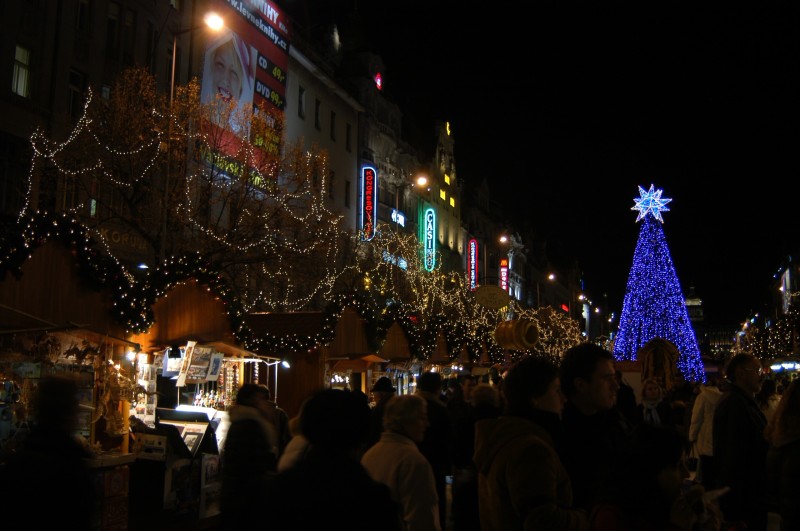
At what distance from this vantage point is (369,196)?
1956 inches

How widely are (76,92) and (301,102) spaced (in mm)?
17643

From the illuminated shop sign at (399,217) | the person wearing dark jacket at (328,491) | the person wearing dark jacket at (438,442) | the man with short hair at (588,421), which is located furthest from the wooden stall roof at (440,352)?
the illuminated shop sign at (399,217)

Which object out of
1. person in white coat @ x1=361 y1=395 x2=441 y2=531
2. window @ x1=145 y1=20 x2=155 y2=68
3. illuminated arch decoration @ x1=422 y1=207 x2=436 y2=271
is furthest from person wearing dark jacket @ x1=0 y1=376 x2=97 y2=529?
illuminated arch decoration @ x1=422 y1=207 x2=436 y2=271

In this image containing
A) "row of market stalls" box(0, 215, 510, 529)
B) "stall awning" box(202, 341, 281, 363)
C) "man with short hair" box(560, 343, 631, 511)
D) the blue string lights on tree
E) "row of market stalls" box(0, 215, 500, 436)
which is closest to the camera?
"man with short hair" box(560, 343, 631, 511)

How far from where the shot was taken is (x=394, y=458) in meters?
5.45

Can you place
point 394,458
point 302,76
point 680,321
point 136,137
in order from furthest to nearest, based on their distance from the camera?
1. point 680,321
2. point 302,76
3. point 136,137
4. point 394,458

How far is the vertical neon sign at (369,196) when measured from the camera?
4850cm

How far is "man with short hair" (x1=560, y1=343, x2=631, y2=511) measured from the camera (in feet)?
14.9

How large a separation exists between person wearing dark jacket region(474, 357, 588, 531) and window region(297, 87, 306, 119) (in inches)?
1574

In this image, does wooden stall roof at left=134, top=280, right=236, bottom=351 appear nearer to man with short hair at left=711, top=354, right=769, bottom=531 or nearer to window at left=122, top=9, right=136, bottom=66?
A: man with short hair at left=711, top=354, right=769, bottom=531

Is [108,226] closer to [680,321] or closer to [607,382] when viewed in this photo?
[607,382]

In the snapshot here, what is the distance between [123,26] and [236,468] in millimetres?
26218

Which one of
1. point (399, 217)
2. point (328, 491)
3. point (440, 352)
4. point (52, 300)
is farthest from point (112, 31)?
point (399, 217)

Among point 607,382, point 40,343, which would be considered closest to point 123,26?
point 40,343
